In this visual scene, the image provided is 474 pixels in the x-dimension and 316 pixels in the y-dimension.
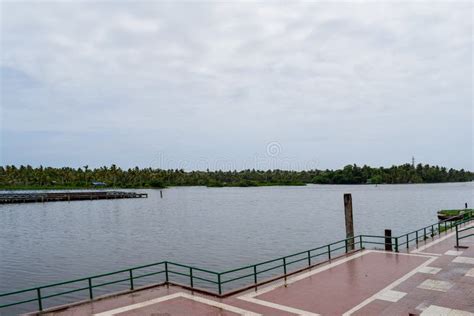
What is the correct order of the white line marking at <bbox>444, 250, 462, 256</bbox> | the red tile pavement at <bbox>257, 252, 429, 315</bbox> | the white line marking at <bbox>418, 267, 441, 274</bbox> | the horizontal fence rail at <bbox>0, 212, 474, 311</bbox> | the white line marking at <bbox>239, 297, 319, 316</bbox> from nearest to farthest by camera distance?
the white line marking at <bbox>239, 297, 319, 316</bbox>, the red tile pavement at <bbox>257, 252, 429, 315</bbox>, the horizontal fence rail at <bbox>0, 212, 474, 311</bbox>, the white line marking at <bbox>418, 267, 441, 274</bbox>, the white line marking at <bbox>444, 250, 462, 256</bbox>

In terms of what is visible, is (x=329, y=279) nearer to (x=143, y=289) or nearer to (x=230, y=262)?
(x=143, y=289)

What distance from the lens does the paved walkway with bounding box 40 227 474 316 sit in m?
13.9

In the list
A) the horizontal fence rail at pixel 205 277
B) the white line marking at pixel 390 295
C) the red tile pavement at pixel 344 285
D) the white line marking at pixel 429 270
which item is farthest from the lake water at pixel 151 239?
the white line marking at pixel 390 295

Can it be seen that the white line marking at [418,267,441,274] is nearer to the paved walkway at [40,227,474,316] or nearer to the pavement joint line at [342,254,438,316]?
the paved walkway at [40,227,474,316]

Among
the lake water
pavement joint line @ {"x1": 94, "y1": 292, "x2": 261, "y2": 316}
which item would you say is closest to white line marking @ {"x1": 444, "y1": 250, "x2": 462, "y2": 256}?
pavement joint line @ {"x1": 94, "y1": 292, "x2": 261, "y2": 316}

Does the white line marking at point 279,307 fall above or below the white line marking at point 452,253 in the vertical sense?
below

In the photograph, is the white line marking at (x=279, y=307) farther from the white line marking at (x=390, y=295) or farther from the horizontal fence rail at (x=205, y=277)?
the white line marking at (x=390, y=295)

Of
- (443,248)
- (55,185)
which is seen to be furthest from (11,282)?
(55,185)

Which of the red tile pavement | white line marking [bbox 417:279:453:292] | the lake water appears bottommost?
the lake water

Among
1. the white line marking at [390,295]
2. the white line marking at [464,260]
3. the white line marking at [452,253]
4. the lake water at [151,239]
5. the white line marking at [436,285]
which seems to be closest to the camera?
the white line marking at [390,295]

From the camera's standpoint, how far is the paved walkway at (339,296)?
1386 cm

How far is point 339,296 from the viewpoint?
50.3 ft

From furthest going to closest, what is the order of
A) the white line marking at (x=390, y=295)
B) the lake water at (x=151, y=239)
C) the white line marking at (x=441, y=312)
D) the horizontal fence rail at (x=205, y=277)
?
the lake water at (x=151, y=239), the horizontal fence rail at (x=205, y=277), the white line marking at (x=390, y=295), the white line marking at (x=441, y=312)

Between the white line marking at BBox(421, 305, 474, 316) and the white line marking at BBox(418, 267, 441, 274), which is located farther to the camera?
the white line marking at BBox(418, 267, 441, 274)
